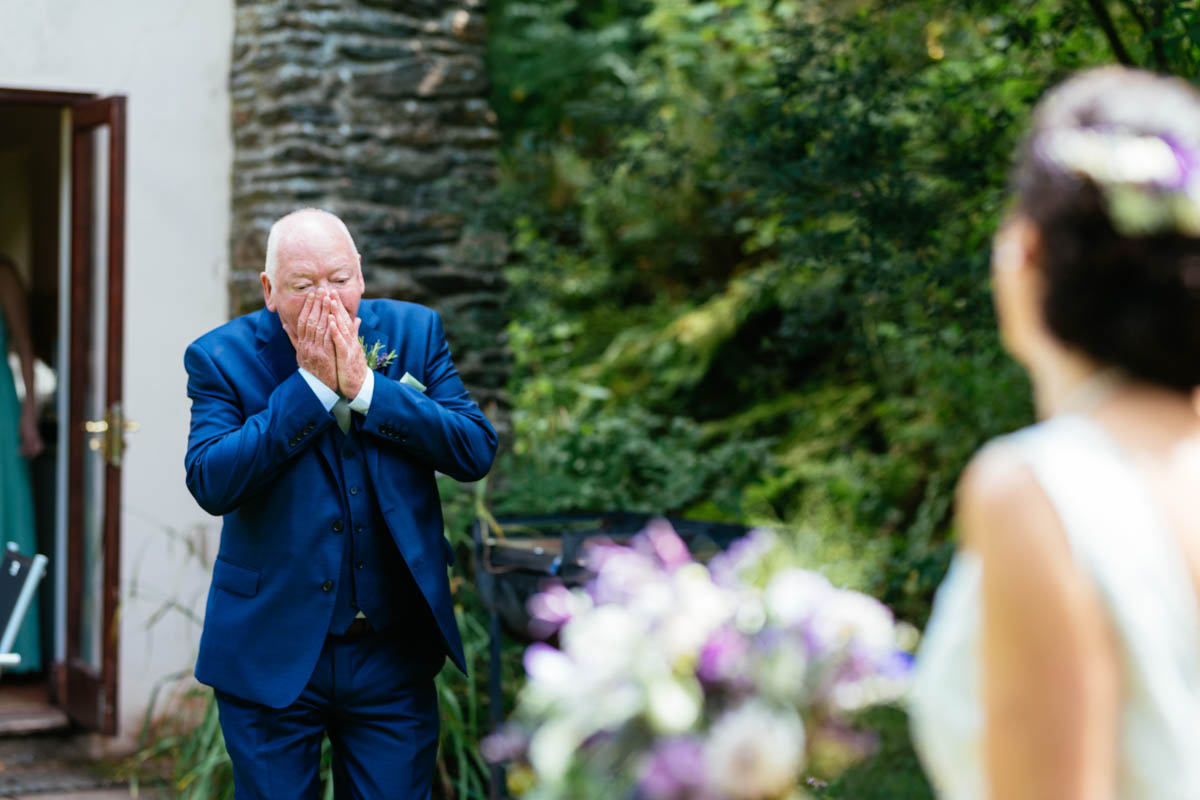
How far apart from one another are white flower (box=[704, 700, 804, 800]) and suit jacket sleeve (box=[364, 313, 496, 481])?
1.60 metres

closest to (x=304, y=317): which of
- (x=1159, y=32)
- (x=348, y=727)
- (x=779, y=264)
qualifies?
(x=348, y=727)

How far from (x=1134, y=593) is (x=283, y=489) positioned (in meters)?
2.02

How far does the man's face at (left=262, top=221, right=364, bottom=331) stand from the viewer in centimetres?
287

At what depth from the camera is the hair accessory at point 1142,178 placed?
1.30 metres

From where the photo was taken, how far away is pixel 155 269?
539cm

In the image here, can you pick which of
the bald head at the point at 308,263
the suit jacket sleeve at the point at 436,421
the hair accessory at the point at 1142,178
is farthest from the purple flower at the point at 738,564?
the bald head at the point at 308,263

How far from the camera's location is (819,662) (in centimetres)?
148

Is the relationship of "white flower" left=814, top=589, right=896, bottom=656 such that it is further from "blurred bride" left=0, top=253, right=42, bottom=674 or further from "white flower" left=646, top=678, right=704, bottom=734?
"blurred bride" left=0, top=253, right=42, bottom=674

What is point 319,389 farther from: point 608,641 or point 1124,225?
point 1124,225

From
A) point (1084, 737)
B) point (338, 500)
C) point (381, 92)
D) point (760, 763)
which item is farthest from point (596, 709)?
point (381, 92)

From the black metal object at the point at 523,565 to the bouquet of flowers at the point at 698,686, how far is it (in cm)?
244

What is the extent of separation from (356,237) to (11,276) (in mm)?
1786

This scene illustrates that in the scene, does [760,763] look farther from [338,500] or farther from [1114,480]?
[338,500]

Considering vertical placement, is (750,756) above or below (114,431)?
above
